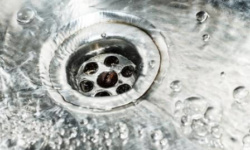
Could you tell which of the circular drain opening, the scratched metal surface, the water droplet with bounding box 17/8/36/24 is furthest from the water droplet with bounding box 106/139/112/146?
the water droplet with bounding box 17/8/36/24

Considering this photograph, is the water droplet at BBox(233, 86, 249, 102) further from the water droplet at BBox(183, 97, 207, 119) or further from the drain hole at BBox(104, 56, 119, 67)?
the drain hole at BBox(104, 56, 119, 67)

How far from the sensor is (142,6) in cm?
107

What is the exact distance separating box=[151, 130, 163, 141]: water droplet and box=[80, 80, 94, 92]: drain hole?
0.20 m

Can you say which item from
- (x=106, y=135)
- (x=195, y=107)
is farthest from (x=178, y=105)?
(x=106, y=135)

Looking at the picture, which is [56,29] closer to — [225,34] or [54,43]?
[54,43]

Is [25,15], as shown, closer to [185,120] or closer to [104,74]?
[104,74]

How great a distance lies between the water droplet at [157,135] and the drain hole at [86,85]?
0.20m

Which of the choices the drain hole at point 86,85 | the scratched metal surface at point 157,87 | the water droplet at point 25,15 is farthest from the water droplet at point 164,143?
the water droplet at point 25,15

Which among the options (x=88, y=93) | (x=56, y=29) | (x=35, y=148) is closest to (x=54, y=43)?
(x=56, y=29)

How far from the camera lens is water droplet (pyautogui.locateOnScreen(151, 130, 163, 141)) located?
850 mm

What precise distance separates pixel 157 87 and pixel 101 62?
16 cm

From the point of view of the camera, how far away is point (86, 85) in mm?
1004

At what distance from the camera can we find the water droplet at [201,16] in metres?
1.03

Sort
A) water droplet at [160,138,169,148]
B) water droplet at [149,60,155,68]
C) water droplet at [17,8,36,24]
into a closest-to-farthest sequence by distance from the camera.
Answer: water droplet at [160,138,169,148] < water droplet at [149,60,155,68] < water droplet at [17,8,36,24]
